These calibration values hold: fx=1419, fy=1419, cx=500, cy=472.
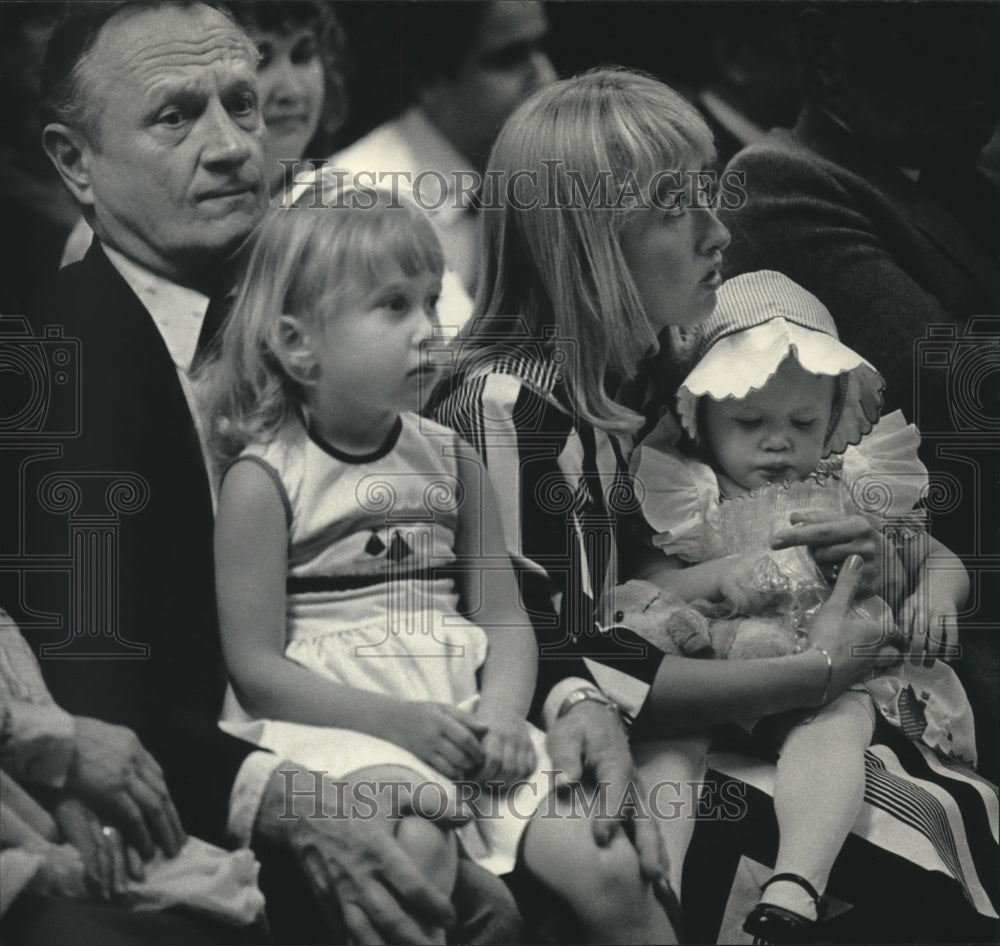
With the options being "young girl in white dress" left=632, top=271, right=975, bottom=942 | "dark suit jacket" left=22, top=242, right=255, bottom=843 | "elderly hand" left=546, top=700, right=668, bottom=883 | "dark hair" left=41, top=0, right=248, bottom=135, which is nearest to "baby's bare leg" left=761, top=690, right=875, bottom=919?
"young girl in white dress" left=632, top=271, right=975, bottom=942

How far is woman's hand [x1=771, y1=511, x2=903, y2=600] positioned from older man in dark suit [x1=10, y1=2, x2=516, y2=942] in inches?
39.4

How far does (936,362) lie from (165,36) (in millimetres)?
1812

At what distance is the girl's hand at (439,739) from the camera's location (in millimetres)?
2887

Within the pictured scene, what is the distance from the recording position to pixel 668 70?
3078 mm

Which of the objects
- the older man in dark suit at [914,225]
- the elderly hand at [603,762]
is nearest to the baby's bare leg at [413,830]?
the elderly hand at [603,762]

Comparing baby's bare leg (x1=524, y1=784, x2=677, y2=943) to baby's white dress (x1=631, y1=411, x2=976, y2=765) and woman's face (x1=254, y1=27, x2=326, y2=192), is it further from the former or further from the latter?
woman's face (x1=254, y1=27, x2=326, y2=192)

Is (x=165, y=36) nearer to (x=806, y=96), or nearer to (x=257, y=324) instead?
(x=257, y=324)

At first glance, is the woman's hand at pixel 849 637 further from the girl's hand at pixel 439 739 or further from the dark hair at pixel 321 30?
the dark hair at pixel 321 30

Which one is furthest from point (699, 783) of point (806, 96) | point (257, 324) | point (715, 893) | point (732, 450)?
point (806, 96)

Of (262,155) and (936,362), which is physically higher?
(262,155)

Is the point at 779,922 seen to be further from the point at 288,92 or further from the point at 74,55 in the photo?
the point at 74,55

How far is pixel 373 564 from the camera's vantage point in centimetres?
294

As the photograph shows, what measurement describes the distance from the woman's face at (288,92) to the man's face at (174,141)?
0.03m

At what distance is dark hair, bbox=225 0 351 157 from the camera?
303 centimetres
